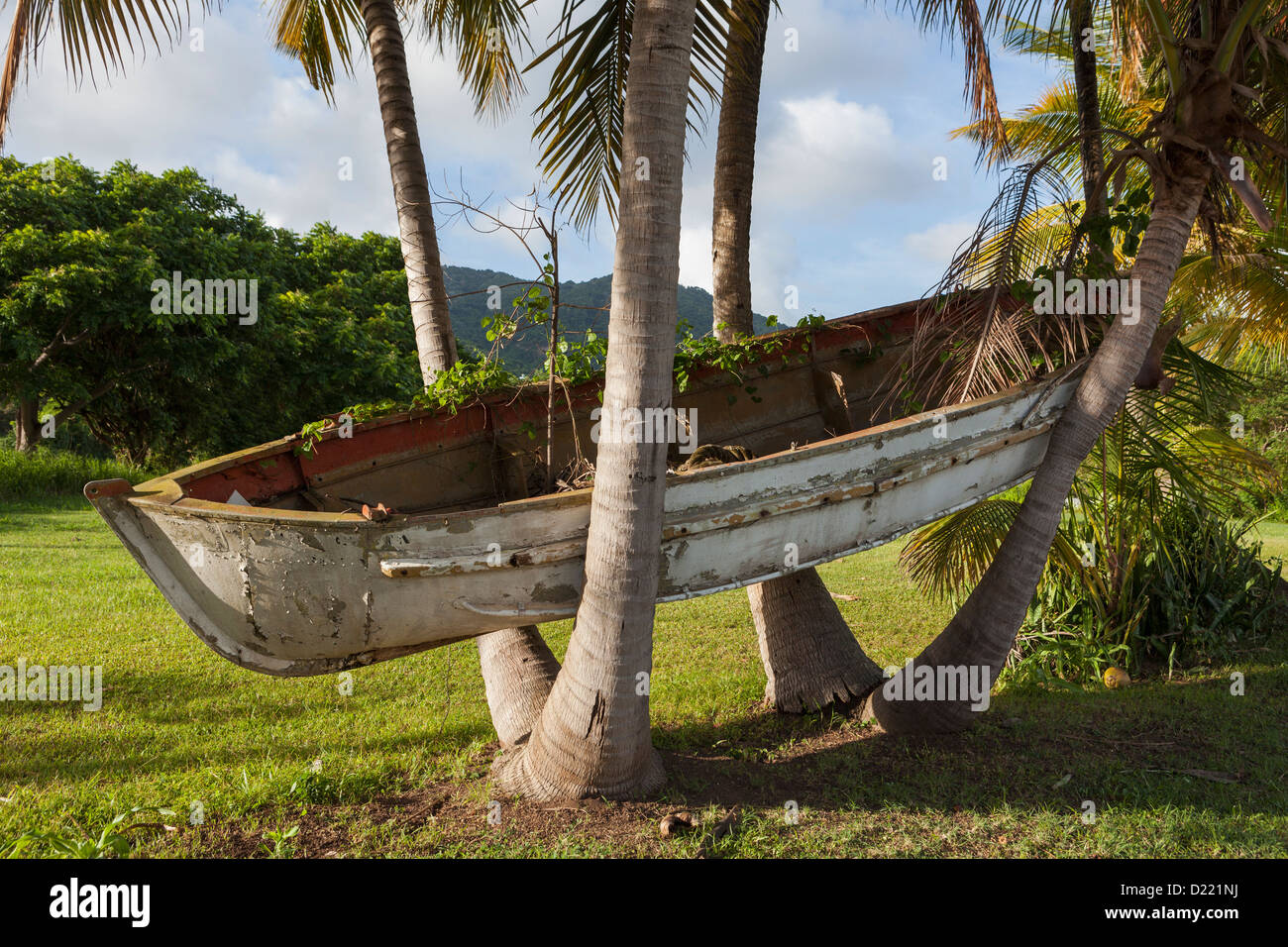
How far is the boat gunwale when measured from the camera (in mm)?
3689

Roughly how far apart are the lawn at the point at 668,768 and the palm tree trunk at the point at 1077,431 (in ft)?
2.44

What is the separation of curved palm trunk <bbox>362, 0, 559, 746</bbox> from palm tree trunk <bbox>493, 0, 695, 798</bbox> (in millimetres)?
1269

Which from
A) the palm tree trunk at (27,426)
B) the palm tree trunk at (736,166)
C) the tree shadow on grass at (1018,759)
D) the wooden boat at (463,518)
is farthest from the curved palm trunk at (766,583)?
the palm tree trunk at (27,426)

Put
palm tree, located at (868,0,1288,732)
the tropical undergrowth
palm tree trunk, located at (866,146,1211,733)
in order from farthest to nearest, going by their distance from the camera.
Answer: the tropical undergrowth < palm tree trunk, located at (866,146,1211,733) < palm tree, located at (868,0,1288,732)

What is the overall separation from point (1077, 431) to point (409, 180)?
4.14 metres

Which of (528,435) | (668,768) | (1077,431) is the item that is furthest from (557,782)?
(1077,431)

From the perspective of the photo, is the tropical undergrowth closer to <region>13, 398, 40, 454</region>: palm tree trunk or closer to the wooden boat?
the wooden boat

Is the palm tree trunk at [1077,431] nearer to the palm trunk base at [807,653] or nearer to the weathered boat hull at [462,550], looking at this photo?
the weathered boat hull at [462,550]

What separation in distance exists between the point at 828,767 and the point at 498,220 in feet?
11.1

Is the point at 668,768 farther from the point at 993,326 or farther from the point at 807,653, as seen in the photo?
the point at 993,326

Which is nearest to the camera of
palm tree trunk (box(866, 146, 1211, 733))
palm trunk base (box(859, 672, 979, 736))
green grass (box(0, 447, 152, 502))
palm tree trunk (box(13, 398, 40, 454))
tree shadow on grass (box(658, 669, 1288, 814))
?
tree shadow on grass (box(658, 669, 1288, 814))

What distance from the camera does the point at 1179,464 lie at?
21.4 feet

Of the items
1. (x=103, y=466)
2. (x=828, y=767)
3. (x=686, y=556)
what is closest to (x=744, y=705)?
(x=828, y=767)

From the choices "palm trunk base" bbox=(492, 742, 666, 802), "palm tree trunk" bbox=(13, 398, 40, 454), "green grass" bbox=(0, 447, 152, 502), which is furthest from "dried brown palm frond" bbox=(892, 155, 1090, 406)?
"palm tree trunk" bbox=(13, 398, 40, 454)
